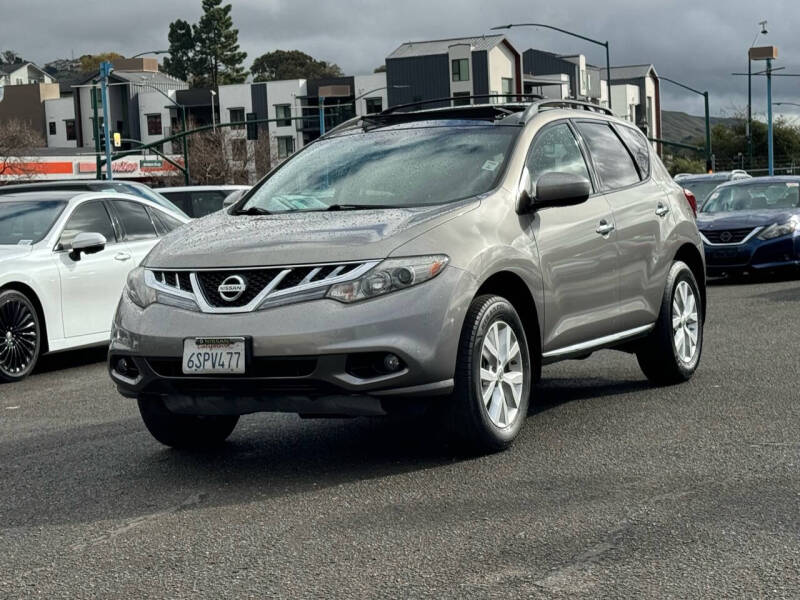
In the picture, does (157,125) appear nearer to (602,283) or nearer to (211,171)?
(211,171)

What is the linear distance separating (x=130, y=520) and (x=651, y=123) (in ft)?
403

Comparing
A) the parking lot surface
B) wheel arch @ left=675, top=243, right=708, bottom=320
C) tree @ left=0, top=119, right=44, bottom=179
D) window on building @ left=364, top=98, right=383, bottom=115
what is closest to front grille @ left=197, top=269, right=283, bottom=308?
the parking lot surface

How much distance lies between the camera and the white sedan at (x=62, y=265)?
34.5 feet

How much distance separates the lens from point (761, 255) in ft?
59.9

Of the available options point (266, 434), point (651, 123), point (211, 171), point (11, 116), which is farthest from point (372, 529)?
point (651, 123)

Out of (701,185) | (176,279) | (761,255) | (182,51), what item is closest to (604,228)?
(176,279)

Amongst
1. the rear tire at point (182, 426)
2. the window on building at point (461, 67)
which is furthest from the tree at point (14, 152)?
the rear tire at point (182, 426)

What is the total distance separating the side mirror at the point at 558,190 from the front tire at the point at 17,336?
5.25m

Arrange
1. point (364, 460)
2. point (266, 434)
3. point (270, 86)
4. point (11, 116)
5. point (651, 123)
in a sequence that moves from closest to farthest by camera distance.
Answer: point (364, 460)
point (266, 434)
point (270, 86)
point (11, 116)
point (651, 123)

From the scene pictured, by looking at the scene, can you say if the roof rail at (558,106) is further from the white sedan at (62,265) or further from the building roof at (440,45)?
the building roof at (440,45)

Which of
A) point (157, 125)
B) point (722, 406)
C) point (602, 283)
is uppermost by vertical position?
point (157, 125)

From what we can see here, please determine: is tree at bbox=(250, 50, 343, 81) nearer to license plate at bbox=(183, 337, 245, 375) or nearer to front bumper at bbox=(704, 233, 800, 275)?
front bumper at bbox=(704, 233, 800, 275)

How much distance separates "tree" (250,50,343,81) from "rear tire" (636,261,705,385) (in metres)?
134

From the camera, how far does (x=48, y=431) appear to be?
25.3 ft
